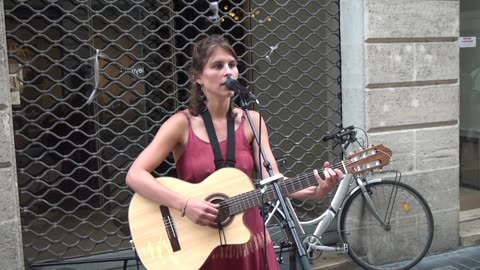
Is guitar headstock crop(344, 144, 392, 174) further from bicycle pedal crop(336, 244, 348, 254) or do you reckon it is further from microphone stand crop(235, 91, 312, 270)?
bicycle pedal crop(336, 244, 348, 254)

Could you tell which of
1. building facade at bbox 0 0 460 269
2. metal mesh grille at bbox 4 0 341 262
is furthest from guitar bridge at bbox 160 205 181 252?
building facade at bbox 0 0 460 269

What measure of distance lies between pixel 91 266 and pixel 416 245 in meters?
2.98

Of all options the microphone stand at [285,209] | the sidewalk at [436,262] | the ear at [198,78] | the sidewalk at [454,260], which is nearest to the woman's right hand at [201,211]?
the microphone stand at [285,209]

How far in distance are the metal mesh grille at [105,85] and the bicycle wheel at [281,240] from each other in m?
0.86

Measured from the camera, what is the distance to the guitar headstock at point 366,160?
2.47m

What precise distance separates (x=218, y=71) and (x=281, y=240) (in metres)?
2.01

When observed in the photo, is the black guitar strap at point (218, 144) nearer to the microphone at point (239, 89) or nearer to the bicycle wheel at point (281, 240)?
the microphone at point (239, 89)

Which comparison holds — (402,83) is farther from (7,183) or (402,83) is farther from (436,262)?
(7,183)

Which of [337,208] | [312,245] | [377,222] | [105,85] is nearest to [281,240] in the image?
[312,245]

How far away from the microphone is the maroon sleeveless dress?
30 centimetres

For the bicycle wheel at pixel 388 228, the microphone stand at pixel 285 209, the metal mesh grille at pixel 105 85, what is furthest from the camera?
the bicycle wheel at pixel 388 228

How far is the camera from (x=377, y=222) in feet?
16.1

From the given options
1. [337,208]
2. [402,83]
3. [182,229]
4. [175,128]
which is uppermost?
[402,83]

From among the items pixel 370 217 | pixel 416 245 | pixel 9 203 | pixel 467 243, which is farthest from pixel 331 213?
pixel 9 203
